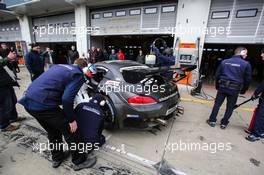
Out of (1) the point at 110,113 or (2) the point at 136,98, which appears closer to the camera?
(2) the point at 136,98

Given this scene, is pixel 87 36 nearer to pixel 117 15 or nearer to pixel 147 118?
pixel 117 15

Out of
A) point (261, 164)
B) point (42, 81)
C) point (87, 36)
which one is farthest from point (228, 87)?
point (87, 36)

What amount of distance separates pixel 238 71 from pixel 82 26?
907 centimetres

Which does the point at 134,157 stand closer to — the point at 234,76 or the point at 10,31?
the point at 234,76

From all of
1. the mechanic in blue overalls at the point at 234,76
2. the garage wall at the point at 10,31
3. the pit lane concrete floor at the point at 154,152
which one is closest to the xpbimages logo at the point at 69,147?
the pit lane concrete floor at the point at 154,152

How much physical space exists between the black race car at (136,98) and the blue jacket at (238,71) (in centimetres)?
100

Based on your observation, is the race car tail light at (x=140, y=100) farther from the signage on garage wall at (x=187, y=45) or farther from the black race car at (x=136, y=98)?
the signage on garage wall at (x=187, y=45)

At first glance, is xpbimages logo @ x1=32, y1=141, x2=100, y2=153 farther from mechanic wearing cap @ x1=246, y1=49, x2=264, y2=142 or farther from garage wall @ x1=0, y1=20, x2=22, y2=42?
garage wall @ x1=0, y1=20, x2=22, y2=42

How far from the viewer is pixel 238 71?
104 inches

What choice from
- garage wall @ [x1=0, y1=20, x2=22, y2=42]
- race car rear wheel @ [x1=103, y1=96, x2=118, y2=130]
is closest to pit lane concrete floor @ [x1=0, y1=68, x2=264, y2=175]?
race car rear wheel @ [x1=103, y1=96, x2=118, y2=130]

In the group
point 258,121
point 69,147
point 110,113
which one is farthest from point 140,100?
point 258,121

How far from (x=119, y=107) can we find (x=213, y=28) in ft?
19.3

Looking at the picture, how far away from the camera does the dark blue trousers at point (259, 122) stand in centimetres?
254

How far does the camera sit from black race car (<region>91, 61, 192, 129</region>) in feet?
7.36
